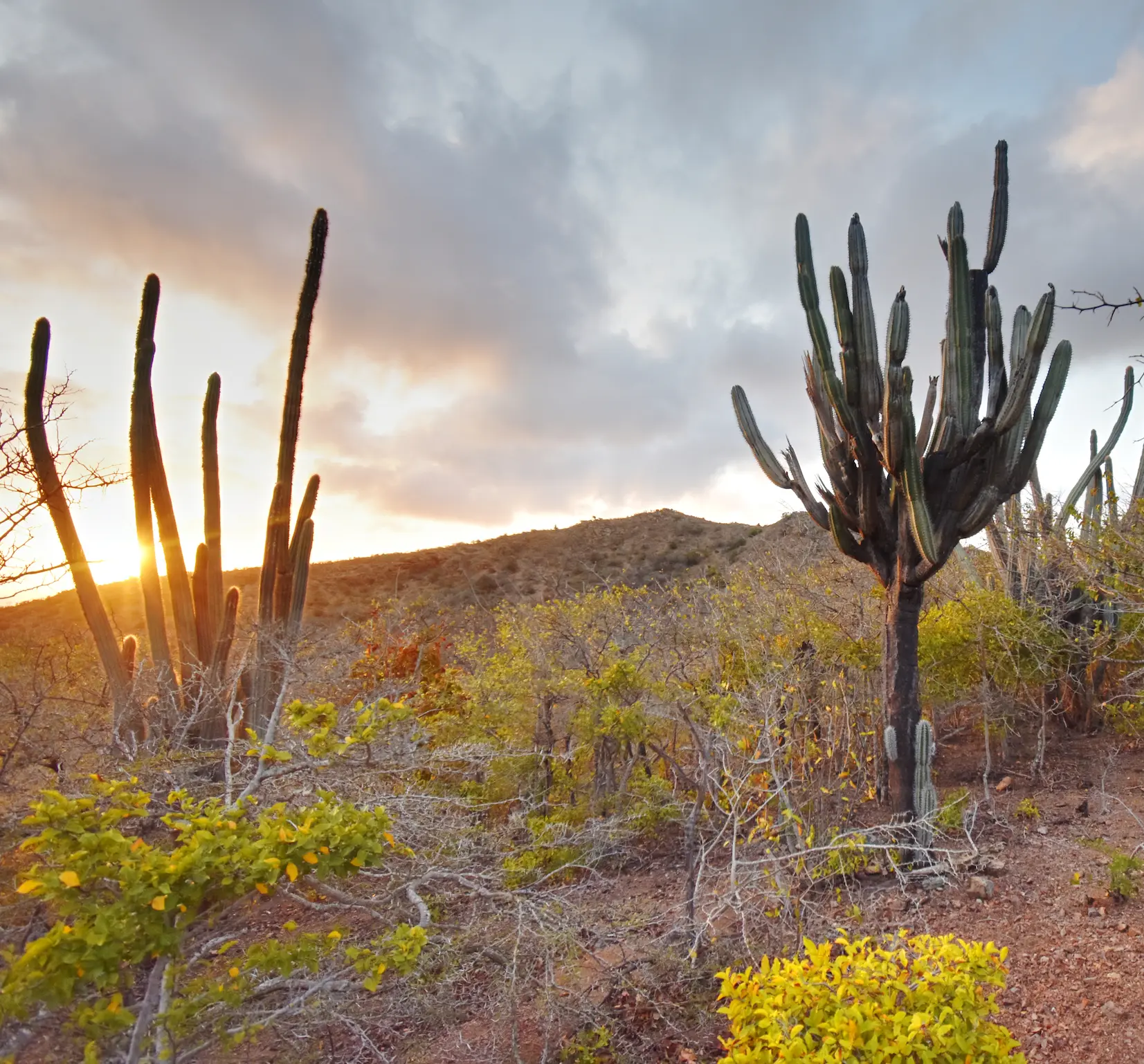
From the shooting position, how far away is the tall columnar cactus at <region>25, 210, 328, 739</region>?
730cm

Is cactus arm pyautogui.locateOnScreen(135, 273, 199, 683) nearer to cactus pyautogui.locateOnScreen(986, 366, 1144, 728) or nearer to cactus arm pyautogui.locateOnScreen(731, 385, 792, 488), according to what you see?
cactus arm pyautogui.locateOnScreen(731, 385, 792, 488)

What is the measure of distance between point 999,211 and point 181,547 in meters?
9.21

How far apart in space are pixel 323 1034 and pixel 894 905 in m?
4.05

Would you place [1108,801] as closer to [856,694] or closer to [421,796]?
[856,694]

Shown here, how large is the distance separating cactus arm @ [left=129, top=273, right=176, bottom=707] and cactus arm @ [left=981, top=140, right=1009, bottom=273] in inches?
345

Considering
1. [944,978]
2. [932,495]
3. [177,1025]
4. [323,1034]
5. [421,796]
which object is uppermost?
[932,495]

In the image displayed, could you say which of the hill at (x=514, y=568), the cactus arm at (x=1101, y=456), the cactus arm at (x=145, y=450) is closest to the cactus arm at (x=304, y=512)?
the cactus arm at (x=145, y=450)

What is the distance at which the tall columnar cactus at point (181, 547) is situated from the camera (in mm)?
7301

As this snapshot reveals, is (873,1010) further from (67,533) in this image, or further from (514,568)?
(514,568)

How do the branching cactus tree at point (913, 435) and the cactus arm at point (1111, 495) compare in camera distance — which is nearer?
the branching cactus tree at point (913, 435)

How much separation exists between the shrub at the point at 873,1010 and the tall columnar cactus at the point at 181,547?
576 centimetres

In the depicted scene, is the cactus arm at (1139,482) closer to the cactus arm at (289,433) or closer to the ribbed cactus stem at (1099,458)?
the ribbed cactus stem at (1099,458)

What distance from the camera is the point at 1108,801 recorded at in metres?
6.71

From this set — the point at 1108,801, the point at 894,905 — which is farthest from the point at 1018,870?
the point at 1108,801
